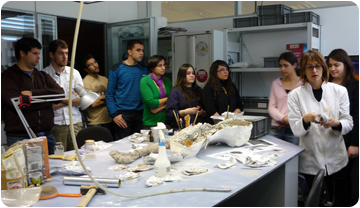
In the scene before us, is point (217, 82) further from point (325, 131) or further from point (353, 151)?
point (353, 151)

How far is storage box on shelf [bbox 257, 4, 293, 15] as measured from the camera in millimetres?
3904

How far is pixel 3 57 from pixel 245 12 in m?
3.22

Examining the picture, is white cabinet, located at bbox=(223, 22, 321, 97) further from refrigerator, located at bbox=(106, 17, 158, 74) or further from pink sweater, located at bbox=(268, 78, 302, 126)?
refrigerator, located at bbox=(106, 17, 158, 74)

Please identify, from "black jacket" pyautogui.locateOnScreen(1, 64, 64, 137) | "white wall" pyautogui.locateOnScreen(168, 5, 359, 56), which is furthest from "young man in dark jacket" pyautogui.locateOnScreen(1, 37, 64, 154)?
"white wall" pyautogui.locateOnScreen(168, 5, 359, 56)

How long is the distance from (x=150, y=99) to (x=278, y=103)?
4.33ft

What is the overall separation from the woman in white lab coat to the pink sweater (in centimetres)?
65

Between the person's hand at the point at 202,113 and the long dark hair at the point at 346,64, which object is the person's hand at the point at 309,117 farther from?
the person's hand at the point at 202,113

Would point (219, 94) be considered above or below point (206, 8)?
below

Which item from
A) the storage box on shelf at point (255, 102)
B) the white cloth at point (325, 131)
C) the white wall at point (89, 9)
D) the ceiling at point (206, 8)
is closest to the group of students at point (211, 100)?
the white cloth at point (325, 131)

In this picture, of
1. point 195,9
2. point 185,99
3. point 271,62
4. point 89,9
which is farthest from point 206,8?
point 185,99

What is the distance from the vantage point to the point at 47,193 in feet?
4.84

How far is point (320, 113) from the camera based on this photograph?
7.66 ft

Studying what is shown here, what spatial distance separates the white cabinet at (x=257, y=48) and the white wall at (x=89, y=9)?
1781mm

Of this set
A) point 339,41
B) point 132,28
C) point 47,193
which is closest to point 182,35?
point 132,28
